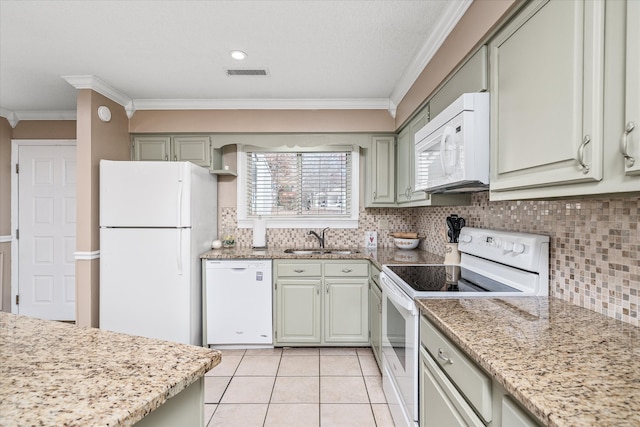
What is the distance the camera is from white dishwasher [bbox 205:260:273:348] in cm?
294

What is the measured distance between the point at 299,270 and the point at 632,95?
2.51 metres

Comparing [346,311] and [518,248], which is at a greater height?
[518,248]

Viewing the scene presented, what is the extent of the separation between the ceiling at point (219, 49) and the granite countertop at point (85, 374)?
1.71 m

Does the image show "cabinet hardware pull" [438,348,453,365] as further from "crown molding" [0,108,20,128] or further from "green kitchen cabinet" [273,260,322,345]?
"crown molding" [0,108,20,128]

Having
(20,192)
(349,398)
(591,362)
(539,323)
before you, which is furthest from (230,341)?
(20,192)

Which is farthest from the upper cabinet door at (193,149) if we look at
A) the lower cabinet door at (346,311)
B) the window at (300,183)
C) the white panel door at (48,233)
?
the lower cabinet door at (346,311)

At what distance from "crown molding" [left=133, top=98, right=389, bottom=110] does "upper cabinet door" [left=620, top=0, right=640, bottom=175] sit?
8.20 ft

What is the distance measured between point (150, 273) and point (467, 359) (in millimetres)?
2559

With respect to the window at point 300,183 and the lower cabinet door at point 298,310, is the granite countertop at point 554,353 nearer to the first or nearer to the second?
the lower cabinet door at point 298,310

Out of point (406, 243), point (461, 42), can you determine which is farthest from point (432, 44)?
point (406, 243)

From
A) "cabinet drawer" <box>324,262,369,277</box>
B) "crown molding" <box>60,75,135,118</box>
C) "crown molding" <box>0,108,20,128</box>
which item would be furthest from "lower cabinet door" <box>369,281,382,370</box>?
"crown molding" <box>0,108,20,128</box>

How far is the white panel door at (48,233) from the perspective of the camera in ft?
12.0

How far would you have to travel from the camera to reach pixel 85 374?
74cm

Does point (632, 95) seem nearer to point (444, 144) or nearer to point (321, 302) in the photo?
point (444, 144)
